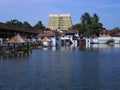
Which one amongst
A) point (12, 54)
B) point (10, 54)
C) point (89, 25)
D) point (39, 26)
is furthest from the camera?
point (39, 26)

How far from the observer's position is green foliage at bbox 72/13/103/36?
17712 cm

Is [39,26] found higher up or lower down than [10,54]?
higher up

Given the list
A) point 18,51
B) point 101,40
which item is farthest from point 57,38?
point 18,51

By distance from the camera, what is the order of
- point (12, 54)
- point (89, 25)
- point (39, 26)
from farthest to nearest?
point (39, 26) < point (89, 25) < point (12, 54)

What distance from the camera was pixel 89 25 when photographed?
583 ft

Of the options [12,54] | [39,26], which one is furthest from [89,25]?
[12,54]

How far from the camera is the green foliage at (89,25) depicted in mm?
177125

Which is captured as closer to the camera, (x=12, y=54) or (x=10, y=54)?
(x=10, y=54)

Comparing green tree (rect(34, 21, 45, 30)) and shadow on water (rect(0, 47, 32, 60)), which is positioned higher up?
green tree (rect(34, 21, 45, 30))

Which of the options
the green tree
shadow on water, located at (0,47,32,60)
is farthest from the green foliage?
shadow on water, located at (0,47,32,60)

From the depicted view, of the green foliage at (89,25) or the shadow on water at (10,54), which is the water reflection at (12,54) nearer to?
the shadow on water at (10,54)

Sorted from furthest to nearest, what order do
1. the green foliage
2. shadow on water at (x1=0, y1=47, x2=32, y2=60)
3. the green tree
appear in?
1. the green tree
2. the green foliage
3. shadow on water at (x1=0, y1=47, x2=32, y2=60)

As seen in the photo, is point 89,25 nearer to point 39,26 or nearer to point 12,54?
point 39,26

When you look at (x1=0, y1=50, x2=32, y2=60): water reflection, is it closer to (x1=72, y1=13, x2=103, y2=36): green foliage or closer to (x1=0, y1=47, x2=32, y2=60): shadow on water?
(x1=0, y1=47, x2=32, y2=60): shadow on water
